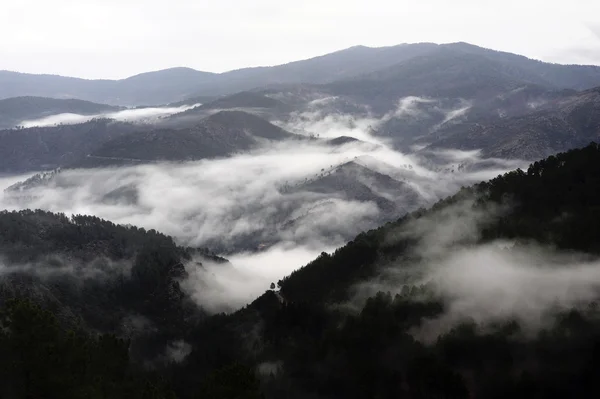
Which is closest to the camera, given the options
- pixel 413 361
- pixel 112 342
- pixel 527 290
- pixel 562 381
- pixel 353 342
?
pixel 112 342

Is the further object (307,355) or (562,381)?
(307,355)

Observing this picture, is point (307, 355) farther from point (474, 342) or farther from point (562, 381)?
point (562, 381)

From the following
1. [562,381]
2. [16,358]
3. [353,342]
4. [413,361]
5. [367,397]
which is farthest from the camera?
[353,342]

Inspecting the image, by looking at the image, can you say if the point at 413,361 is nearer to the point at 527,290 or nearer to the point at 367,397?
the point at 367,397

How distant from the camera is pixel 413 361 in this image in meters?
163

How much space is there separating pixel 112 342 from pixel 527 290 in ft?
518

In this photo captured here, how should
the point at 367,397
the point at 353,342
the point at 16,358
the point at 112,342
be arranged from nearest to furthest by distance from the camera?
the point at 16,358 → the point at 112,342 → the point at 367,397 → the point at 353,342


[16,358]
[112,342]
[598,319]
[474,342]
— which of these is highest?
[16,358]

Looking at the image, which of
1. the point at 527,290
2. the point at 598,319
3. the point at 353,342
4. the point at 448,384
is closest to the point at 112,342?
the point at 448,384

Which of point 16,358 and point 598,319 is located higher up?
point 16,358

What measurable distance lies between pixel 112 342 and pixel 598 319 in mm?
137340

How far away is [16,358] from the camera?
65.8 meters

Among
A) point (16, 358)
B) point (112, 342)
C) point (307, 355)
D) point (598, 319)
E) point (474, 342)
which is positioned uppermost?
point (16, 358)

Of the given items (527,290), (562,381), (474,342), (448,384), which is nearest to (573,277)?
(527,290)
